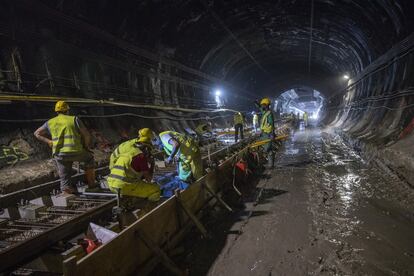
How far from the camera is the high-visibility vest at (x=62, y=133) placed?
4.92m

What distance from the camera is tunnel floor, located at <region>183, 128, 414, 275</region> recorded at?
11.6 ft

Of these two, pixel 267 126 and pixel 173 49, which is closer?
pixel 267 126

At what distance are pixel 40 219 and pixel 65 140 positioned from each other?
125cm

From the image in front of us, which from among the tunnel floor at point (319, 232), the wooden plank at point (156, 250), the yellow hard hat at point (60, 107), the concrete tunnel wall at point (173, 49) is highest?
the concrete tunnel wall at point (173, 49)

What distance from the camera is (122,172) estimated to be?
4004 mm

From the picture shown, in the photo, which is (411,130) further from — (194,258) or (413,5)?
(194,258)

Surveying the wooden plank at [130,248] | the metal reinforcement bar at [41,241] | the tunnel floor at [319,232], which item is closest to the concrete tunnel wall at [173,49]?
the tunnel floor at [319,232]

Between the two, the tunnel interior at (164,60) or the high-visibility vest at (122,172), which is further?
the tunnel interior at (164,60)

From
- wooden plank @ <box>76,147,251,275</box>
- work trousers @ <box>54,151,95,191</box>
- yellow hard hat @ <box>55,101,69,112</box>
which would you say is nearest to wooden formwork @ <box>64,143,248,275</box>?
wooden plank @ <box>76,147,251,275</box>

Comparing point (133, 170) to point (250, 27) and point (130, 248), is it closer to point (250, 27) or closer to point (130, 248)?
point (130, 248)

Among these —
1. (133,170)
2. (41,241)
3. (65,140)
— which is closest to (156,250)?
(133,170)

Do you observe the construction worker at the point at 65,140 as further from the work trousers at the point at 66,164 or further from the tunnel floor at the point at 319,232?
the tunnel floor at the point at 319,232

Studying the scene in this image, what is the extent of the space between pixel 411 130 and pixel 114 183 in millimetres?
7207

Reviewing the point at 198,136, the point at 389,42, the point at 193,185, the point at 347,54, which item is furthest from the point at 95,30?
the point at 347,54
